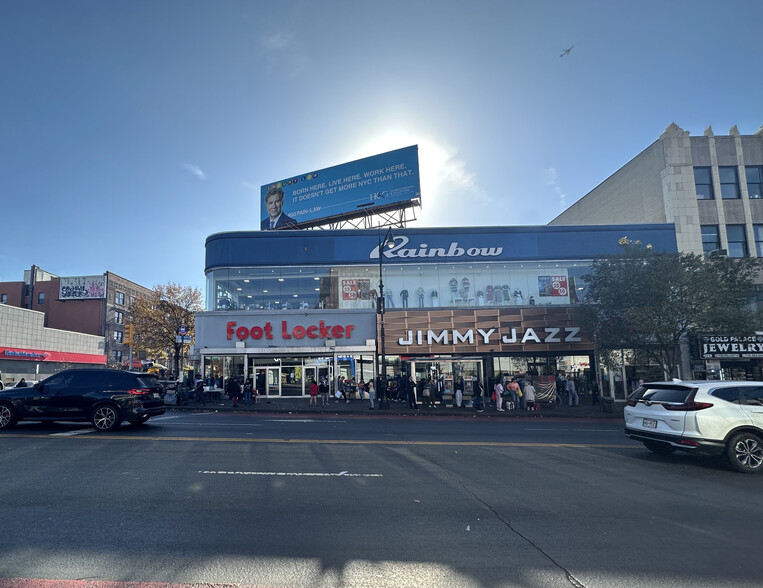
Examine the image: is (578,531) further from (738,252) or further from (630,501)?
(738,252)

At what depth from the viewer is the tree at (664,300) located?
2144cm

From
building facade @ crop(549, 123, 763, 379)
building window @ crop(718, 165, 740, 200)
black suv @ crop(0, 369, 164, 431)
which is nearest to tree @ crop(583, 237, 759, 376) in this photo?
building facade @ crop(549, 123, 763, 379)

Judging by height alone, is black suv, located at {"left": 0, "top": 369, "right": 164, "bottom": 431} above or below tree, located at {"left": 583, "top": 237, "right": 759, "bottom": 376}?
below

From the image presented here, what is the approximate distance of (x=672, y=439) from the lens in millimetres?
9133

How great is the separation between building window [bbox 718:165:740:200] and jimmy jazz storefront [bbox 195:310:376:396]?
23849 mm

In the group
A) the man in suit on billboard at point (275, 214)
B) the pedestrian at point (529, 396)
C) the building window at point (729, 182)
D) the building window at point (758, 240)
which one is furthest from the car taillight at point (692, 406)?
the man in suit on billboard at point (275, 214)

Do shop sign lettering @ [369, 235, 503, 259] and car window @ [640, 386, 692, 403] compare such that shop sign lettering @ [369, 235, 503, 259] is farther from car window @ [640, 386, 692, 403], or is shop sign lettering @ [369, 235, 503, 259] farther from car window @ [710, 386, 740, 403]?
car window @ [710, 386, 740, 403]

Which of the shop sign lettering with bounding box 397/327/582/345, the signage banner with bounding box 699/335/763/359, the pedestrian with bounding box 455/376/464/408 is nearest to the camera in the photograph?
the pedestrian with bounding box 455/376/464/408

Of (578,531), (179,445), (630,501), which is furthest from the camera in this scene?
(179,445)

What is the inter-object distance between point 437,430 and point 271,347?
18.6m

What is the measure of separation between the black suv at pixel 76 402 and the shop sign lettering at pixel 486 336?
63.2 feet

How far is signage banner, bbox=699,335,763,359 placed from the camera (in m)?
27.2

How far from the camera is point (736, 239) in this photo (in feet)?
102

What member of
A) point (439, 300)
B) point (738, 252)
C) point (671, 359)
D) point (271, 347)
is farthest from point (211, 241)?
point (738, 252)
